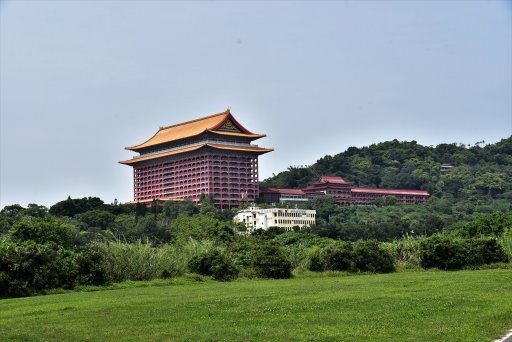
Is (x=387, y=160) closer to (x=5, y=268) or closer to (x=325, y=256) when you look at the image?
(x=325, y=256)

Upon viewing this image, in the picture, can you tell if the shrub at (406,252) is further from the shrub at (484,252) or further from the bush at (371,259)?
the shrub at (484,252)

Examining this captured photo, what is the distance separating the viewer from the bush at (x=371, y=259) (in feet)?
101

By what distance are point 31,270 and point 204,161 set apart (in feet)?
279

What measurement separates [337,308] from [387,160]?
12498cm

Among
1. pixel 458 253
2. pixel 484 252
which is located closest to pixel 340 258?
pixel 458 253

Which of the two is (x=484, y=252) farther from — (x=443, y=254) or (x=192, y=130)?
(x=192, y=130)

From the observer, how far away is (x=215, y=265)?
95.1ft

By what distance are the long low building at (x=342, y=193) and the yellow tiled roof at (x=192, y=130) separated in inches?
417

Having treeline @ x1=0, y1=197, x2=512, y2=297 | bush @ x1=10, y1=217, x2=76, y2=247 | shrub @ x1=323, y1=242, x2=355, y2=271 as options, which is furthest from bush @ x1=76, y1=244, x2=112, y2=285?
bush @ x1=10, y1=217, x2=76, y2=247

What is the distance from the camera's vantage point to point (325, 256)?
31.3 metres

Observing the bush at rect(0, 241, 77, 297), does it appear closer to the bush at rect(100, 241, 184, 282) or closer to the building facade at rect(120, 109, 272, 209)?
the bush at rect(100, 241, 184, 282)

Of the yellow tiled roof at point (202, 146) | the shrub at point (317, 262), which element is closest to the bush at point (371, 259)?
the shrub at point (317, 262)

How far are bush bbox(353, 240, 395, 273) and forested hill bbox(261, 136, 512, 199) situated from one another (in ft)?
294

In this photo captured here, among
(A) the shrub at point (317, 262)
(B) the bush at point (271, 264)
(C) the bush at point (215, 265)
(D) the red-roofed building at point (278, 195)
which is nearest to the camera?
(C) the bush at point (215, 265)
